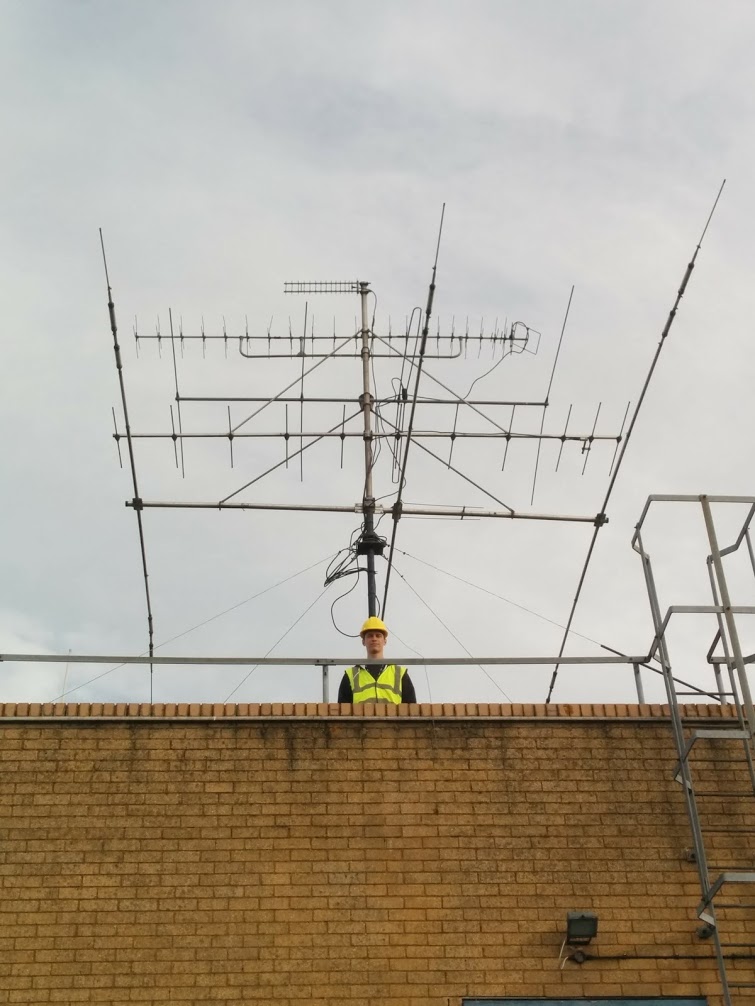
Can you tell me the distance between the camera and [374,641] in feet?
36.4

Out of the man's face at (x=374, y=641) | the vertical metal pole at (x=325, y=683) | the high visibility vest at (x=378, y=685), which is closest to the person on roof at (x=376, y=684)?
the high visibility vest at (x=378, y=685)

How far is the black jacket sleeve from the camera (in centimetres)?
979

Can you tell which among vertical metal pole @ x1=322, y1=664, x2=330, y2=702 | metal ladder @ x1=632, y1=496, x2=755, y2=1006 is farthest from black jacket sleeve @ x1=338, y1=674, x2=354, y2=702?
metal ladder @ x1=632, y1=496, x2=755, y2=1006

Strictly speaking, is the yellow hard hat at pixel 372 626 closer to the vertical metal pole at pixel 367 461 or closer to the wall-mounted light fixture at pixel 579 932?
the vertical metal pole at pixel 367 461

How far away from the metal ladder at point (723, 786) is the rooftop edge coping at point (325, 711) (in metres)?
0.45

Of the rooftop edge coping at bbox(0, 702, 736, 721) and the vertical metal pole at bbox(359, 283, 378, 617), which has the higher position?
the vertical metal pole at bbox(359, 283, 378, 617)

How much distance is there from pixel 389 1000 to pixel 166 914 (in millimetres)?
1608

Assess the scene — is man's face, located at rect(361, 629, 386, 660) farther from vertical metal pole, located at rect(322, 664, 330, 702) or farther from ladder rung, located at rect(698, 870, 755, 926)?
ladder rung, located at rect(698, 870, 755, 926)

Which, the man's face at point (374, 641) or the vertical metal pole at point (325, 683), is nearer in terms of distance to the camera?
the vertical metal pole at point (325, 683)

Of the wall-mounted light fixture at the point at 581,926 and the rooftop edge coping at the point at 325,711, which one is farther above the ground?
the rooftop edge coping at the point at 325,711

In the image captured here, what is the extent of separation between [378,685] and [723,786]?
2734 millimetres

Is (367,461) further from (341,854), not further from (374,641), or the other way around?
(341,854)

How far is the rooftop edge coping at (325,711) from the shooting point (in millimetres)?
8945

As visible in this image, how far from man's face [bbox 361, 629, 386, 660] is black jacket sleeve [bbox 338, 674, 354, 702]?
111 cm
